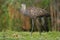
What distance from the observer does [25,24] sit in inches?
456

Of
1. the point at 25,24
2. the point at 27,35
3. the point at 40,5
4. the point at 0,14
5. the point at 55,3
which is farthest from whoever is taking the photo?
the point at 0,14

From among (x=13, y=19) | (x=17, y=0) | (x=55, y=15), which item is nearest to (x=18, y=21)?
(x=13, y=19)

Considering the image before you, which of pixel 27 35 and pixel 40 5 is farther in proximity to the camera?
pixel 40 5

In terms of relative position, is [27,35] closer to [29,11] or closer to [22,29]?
[29,11]

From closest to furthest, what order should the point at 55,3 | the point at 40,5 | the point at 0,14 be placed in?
1. the point at 55,3
2. the point at 40,5
3. the point at 0,14

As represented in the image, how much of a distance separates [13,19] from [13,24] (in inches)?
8.6

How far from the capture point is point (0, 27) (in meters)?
11.7

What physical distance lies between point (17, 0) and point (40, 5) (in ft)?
7.56

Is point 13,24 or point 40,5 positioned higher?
point 40,5

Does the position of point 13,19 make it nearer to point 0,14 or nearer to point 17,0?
point 0,14

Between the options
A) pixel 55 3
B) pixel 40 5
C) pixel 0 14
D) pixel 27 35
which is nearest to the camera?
pixel 27 35

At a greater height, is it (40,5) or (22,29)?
(40,5)

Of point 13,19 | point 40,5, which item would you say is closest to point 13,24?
point 13,19

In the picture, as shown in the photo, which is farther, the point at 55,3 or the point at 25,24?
the point at 25,24
